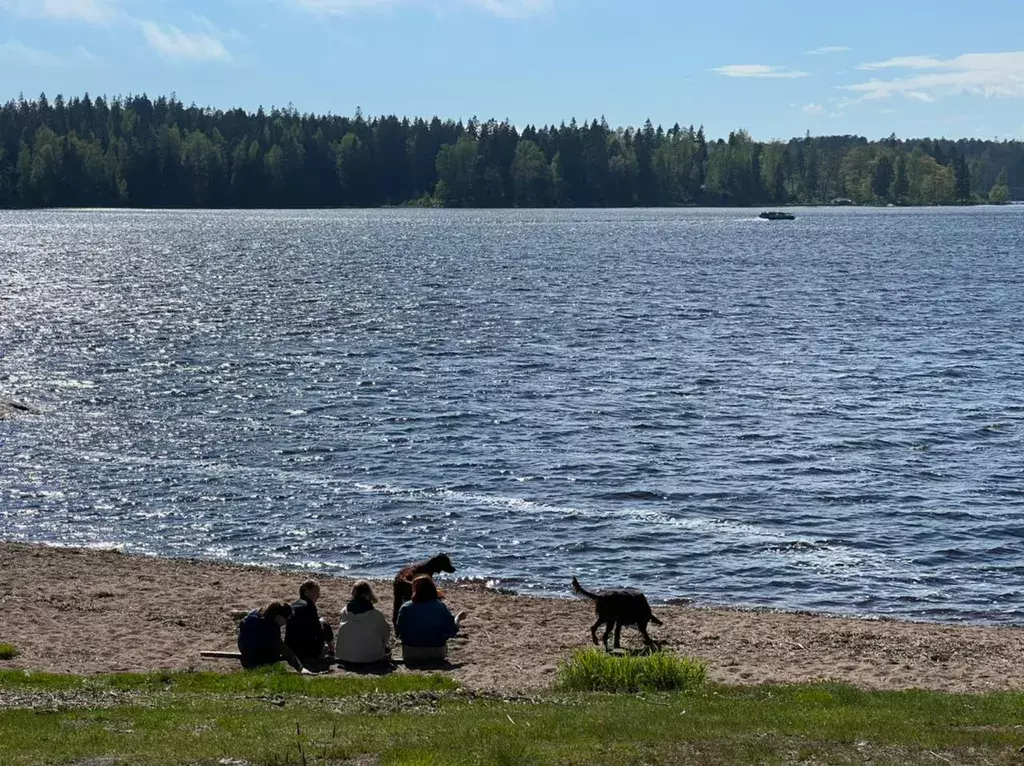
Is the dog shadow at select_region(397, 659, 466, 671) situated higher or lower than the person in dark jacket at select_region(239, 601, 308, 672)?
lower

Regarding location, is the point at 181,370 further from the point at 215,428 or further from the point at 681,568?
the point at 681,568

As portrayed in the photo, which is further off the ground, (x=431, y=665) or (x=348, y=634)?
(x=348, y=634)

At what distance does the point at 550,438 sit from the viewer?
42000 mm

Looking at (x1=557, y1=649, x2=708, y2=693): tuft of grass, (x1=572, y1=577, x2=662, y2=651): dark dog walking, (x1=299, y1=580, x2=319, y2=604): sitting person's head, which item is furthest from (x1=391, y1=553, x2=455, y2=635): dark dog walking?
(x1=557, y1=649, x2=708, y2=693): tuft of grass

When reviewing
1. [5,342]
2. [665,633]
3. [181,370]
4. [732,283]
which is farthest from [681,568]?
[732,283]

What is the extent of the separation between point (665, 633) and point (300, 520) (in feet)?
42.3

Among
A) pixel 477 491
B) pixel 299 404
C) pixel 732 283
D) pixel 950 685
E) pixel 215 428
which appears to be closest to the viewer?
pixel 950 685

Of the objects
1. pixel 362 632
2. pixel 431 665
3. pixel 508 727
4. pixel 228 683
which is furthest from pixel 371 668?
pixel 508 727

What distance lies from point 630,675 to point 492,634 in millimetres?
5059

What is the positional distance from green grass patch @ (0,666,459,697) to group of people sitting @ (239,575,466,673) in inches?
43.2

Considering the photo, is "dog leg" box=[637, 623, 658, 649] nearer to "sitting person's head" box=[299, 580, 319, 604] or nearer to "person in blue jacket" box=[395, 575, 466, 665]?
"person in blue jacket" box=[395, 575, 466, 665]

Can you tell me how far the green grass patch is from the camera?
1653 centimetres

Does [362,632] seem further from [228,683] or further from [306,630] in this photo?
[228,683]

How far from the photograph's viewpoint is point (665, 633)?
22406mm
